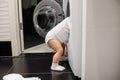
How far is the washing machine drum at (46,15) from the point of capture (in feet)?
9.05

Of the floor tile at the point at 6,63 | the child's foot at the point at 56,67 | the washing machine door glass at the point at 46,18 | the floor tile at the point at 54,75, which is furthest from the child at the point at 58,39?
the washing machine door glass at the point at 46,18

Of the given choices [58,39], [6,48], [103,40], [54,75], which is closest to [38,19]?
[6,48]

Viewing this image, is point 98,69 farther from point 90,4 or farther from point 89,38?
point 90,4

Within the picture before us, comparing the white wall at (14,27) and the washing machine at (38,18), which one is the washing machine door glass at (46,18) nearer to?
the washing machine at (38,18)

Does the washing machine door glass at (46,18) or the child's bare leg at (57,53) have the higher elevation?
the washing machine door glass at (46,18)

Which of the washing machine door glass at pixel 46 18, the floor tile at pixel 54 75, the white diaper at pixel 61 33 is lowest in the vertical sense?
the floor tile at pixel 54 75

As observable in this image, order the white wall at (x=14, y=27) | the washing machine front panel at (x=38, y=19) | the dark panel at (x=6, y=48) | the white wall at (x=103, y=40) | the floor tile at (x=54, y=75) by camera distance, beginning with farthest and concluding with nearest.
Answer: the washing machine front panel at (x=38, y=19)
the dark panel at (x=6, y=48)
the white wall at (x=14, y=27)
the floor tile at (x=54, y=75)
the white wall at (x=103, y=40)

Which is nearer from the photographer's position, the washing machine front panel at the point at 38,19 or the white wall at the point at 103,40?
the white wall at the point at 103,40

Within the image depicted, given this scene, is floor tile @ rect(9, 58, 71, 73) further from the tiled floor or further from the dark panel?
the dark panel

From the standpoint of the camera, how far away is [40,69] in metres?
2.18

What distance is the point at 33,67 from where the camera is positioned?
2.25m

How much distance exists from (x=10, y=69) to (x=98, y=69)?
100 cm

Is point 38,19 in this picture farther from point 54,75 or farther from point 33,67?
point 54,75

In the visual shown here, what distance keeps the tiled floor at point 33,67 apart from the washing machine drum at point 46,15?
41 centimetres
